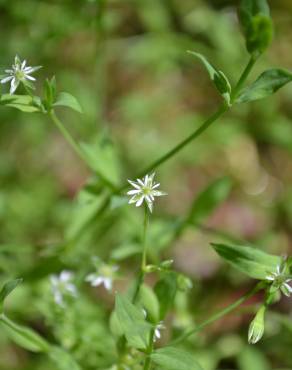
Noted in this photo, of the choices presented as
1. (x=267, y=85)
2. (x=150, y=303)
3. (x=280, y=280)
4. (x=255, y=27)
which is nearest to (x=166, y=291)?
(x=150, y=303)

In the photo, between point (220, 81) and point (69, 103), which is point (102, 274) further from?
point (220, 81)

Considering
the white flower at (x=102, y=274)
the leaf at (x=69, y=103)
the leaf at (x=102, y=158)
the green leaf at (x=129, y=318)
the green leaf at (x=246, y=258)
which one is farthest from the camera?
the white flower at (x=102, y=274)

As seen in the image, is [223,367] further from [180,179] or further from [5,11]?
[5,11]

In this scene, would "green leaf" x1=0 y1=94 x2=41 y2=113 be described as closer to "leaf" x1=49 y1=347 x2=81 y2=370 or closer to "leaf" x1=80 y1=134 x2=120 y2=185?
"leaf" x1=80 y1=134 x2=120 y2=185

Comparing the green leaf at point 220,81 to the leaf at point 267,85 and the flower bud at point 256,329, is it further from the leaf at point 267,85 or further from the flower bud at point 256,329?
the flower bud at point 256,329

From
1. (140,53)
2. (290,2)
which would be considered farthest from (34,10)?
(290,2)

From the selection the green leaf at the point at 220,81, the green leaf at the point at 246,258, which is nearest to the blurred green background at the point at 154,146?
the green leaf at the point at 246,258
